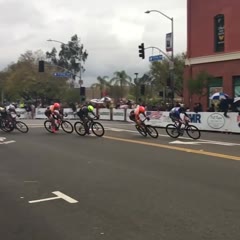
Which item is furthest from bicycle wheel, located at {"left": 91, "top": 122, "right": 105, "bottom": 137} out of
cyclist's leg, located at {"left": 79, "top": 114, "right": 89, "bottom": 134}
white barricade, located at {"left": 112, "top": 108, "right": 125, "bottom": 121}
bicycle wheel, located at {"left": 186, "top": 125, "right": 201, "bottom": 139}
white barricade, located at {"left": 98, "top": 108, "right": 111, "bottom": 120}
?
white barricade, located at {"left": 98, "top": 108, "right": 111, "bottom": 120}

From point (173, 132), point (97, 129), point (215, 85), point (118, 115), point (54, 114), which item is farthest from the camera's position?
point (118, 115)

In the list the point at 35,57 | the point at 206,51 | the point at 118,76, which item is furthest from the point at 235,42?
the point at 118,76

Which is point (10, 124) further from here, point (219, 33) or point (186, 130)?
point (219, 33)

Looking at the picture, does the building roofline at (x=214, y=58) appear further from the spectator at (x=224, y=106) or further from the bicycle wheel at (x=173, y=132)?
the bicycle wheel at (x=173, y=132)

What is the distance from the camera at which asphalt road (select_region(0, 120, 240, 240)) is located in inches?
270

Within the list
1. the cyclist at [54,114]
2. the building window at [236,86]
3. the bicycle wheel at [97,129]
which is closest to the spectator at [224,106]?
the bicycle wheel at [97,129]

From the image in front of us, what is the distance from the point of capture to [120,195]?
30.4 ft

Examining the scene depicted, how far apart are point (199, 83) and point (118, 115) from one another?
7.64 m

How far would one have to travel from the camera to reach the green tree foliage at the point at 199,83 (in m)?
40.7

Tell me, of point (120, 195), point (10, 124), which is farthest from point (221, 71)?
point (120, 195)

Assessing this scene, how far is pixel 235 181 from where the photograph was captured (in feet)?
34.4

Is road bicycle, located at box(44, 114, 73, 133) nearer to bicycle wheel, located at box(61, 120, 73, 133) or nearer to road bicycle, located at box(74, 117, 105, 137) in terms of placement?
bicycle wheel, located at box(61, 120, 73, 133)

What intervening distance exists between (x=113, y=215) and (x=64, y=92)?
82.4m

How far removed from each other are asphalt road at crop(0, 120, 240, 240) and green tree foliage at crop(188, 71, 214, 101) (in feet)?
79.7
